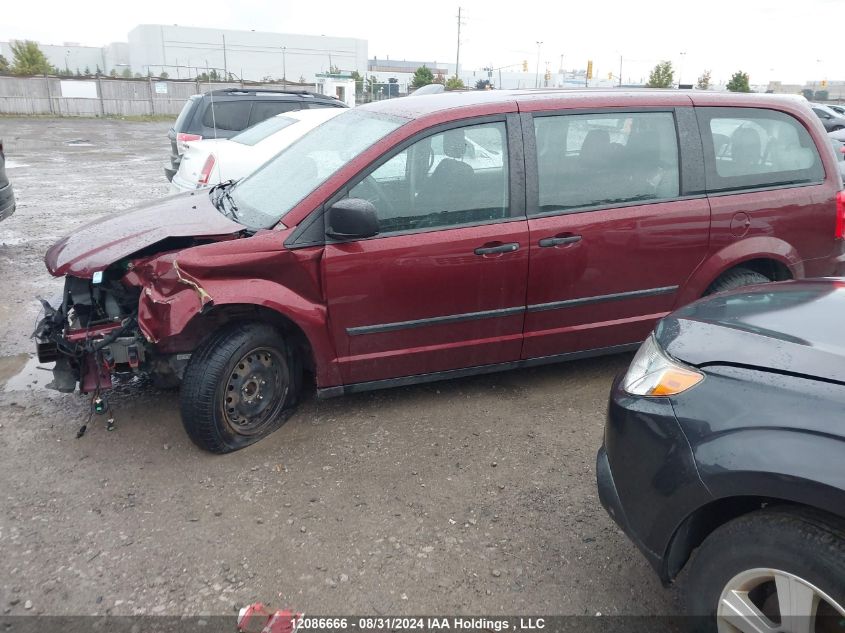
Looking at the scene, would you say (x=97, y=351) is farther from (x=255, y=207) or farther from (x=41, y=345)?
(x=255, y=207)

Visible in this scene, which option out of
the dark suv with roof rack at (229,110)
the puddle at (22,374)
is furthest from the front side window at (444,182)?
the dark suv with roof rack at (229,110)

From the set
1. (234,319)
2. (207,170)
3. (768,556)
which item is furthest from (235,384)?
(207,170)

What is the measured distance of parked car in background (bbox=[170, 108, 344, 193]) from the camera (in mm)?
7254

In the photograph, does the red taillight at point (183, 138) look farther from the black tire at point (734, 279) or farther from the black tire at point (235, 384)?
the black tire at point (734, 279)

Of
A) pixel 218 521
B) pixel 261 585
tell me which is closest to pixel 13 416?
pixel 218 521

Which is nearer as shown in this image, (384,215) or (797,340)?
(797,340)

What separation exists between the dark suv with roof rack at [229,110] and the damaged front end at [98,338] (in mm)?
6146

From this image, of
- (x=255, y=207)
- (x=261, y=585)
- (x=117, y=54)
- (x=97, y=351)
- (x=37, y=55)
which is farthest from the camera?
(x=117, y=54)

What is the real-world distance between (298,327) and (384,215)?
77cm

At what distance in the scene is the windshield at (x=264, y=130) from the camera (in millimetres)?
7762

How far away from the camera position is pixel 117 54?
272 ft

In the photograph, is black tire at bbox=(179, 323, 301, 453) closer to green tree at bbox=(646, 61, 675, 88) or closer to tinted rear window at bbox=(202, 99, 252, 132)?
tinted rear window at bbox=(202, 99, 252, 132)

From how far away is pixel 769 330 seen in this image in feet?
7.54

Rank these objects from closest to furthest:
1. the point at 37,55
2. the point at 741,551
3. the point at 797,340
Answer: the point at 741,551, the point at 797,340, the point at 37,55
